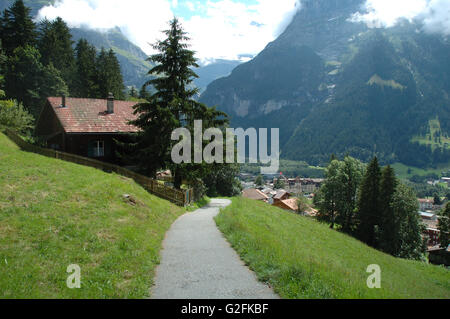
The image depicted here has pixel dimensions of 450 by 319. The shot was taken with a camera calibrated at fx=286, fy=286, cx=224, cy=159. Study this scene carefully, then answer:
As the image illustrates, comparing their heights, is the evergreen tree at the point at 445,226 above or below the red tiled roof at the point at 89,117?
below

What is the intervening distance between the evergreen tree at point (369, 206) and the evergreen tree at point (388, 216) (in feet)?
2.41

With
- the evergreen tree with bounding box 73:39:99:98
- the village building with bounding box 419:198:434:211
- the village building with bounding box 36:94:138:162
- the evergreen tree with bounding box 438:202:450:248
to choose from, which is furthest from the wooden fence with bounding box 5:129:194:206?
the village building with bounding box 419:198:434:211

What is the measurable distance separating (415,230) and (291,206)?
114 feet

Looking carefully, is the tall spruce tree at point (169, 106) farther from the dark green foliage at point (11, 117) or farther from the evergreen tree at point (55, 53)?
the evergreen tree at point (55, 53)

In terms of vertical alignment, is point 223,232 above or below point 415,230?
above

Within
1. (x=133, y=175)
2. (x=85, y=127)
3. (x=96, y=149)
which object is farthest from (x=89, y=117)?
(x=133, y=175)

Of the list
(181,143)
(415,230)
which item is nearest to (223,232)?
(181,143)

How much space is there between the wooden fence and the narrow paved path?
9897 millimetres

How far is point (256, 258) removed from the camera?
9.55 meters

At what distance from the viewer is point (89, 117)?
30.2 meters


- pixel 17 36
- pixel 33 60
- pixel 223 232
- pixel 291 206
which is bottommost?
pixel 291 206

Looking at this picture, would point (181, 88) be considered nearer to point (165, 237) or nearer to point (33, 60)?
point (165, 237)

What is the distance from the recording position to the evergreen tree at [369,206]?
46.5 m
